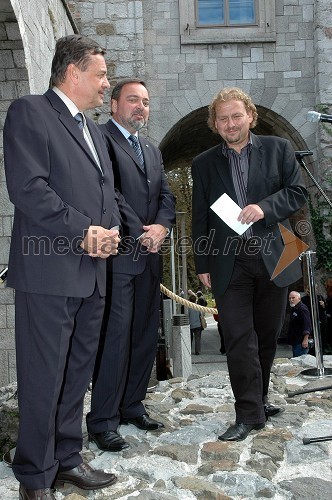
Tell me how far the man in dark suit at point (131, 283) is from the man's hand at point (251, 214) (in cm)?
50

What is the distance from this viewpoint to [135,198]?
11.1 ft

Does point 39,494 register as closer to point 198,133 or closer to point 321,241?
point 321,241

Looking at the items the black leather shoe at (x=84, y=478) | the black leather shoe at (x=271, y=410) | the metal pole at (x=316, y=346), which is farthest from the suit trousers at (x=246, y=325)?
the metal pole at (x=316, y=346)

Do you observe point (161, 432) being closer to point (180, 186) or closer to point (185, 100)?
point (185, 100)

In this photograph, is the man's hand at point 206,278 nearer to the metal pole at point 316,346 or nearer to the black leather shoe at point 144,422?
the black leather shoe at point 144,422

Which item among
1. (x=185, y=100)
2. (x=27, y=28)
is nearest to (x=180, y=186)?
(x=185, y=100)

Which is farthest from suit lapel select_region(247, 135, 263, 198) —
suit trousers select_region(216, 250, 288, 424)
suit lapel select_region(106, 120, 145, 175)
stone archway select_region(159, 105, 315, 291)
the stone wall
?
stone archway select_region(159, 105, 315, 291)

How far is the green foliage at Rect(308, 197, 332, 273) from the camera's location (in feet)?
33.1

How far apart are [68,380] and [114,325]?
0.64 meters

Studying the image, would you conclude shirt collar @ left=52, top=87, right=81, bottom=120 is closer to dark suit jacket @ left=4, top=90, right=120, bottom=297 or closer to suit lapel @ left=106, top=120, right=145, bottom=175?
dark suit jacket @ left=4, top=90, right=120, bottom=297

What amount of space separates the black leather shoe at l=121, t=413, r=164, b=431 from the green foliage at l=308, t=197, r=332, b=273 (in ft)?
23.9

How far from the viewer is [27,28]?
497 cm

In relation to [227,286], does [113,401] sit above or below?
below

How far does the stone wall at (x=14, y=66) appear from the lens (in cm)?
476
